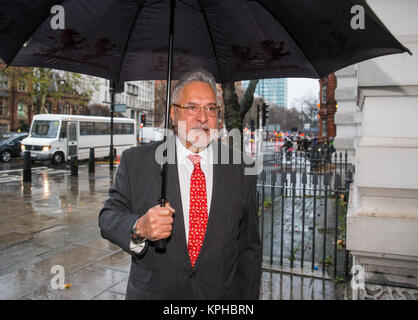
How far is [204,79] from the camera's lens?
2.03 meters

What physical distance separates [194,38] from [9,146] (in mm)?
21357

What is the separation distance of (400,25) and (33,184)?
40.2ft

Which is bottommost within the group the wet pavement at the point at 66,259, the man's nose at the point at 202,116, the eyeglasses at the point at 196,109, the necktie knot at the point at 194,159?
the wet pavement at the point at 66,259

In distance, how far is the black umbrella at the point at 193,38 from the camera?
1.94 metres

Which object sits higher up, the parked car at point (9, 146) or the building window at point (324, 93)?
the building window at point (324, 93)

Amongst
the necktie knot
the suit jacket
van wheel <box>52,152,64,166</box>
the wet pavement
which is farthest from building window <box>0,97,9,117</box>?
the necktie knot

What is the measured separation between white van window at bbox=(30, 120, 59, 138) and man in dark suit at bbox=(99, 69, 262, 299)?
19258mm

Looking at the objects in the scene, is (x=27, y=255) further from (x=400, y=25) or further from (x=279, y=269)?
(x=400, y=25)

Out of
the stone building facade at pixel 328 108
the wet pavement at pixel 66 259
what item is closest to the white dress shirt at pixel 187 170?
the wet pavement at pixel 66 259

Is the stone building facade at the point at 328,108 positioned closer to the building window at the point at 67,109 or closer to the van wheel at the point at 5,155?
the van wheel at the point at 5,155

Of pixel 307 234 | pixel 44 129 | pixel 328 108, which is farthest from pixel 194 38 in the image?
pixel 328 108

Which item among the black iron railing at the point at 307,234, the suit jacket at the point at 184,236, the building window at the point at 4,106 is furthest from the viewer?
the building window at the point at 4,106

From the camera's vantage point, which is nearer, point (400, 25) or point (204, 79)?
point (204, 79)
